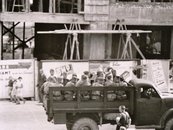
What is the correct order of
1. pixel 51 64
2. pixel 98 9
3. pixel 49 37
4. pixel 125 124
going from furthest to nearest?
pixel 49 37, pixel 98 9, pixel 51 64, pixel 125 124

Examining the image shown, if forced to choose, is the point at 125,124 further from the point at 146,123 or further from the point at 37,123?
the point at 37,123

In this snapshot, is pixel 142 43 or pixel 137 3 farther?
pixel 142 43

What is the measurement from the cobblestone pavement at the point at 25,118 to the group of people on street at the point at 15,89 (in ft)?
0.95

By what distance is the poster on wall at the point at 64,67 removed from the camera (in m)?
21.8

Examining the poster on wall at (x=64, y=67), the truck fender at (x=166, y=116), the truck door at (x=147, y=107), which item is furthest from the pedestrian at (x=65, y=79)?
the truck fender at (x=166, y=116)

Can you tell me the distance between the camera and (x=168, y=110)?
15.5 metres

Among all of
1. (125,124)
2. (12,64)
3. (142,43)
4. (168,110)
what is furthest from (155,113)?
(142,43)

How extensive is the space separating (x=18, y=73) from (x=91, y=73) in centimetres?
384

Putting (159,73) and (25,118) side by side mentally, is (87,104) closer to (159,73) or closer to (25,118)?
(25,118)

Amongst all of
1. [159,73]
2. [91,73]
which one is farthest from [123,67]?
[91,73]

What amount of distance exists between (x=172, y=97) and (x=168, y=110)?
476 mm

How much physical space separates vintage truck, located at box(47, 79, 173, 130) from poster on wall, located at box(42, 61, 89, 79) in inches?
249

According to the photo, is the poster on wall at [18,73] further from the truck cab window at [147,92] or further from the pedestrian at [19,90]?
the truck cab window at [147,92]

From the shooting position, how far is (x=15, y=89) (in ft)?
71.8
